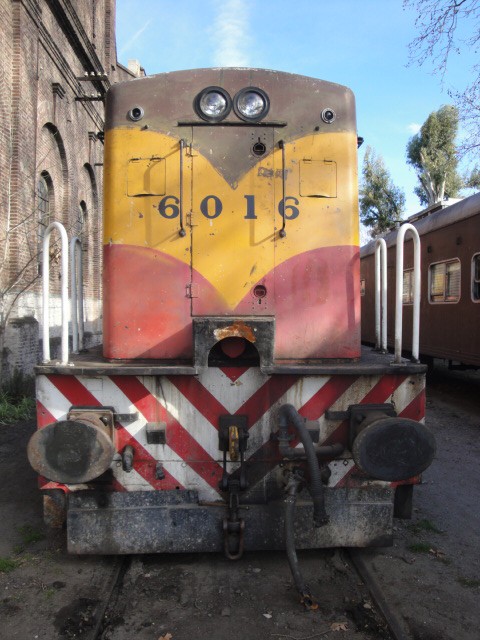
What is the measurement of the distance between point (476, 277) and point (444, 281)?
125 cm

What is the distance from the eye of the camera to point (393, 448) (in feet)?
9.68

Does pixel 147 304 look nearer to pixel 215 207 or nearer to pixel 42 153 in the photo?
pixel 215 207

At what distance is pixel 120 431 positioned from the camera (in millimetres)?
3221

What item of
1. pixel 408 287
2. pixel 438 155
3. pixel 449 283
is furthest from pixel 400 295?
pixel 438 155

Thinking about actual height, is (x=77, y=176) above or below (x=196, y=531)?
above

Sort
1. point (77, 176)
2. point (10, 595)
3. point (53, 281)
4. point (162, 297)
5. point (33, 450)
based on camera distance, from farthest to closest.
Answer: point (77, 176) → point (53, 281) → point (162, 297) → point (10, 595) → point (33, 450)

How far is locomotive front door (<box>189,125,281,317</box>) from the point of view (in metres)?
3.55

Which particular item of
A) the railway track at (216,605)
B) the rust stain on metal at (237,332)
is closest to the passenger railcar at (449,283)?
the railway track at (216,605)

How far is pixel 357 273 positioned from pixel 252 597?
2203mm

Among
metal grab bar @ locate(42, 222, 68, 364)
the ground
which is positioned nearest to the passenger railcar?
the ground

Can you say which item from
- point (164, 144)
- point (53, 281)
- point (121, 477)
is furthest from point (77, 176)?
point (121, 477)

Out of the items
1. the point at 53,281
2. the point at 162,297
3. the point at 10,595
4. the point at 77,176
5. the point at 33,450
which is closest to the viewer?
the point at 33,450

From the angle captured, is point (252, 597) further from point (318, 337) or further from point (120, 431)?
point (318, 337)

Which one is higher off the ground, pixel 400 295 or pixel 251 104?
pixel 251 104
